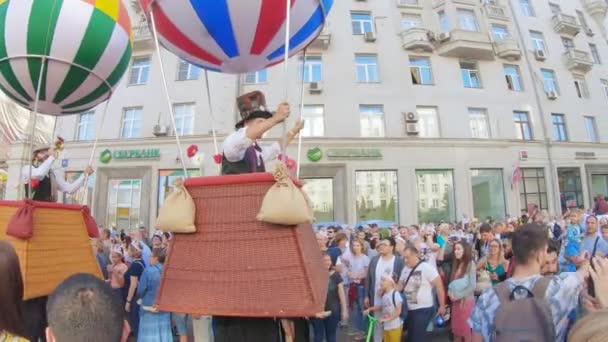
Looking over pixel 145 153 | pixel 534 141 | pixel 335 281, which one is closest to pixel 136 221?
pixel 145 153

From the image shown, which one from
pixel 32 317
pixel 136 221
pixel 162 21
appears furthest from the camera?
pixel 136 221

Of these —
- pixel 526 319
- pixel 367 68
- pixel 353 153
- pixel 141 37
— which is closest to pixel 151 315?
pixel 526 319

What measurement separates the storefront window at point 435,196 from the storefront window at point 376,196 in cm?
133

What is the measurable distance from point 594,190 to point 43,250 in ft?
88.7

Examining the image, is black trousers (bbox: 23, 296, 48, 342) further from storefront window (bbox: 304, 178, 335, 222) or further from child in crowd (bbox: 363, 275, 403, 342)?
storefront window (bbox: 304, 178, 335, 222)

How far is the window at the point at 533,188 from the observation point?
20.3 metres

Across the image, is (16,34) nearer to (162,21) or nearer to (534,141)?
(162,21)

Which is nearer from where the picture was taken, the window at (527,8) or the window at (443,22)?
the window at (443,22)

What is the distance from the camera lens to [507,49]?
21219 millimetres

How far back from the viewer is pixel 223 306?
1.69 m

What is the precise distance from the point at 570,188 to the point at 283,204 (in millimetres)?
25178

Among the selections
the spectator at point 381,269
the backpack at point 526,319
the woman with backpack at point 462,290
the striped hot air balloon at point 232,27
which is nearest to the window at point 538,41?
the woman with backpack at point 462,290

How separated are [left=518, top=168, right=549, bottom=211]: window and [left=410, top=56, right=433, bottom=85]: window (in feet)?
23.6

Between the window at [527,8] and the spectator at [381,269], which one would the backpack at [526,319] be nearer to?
the spectator at [381,269]
